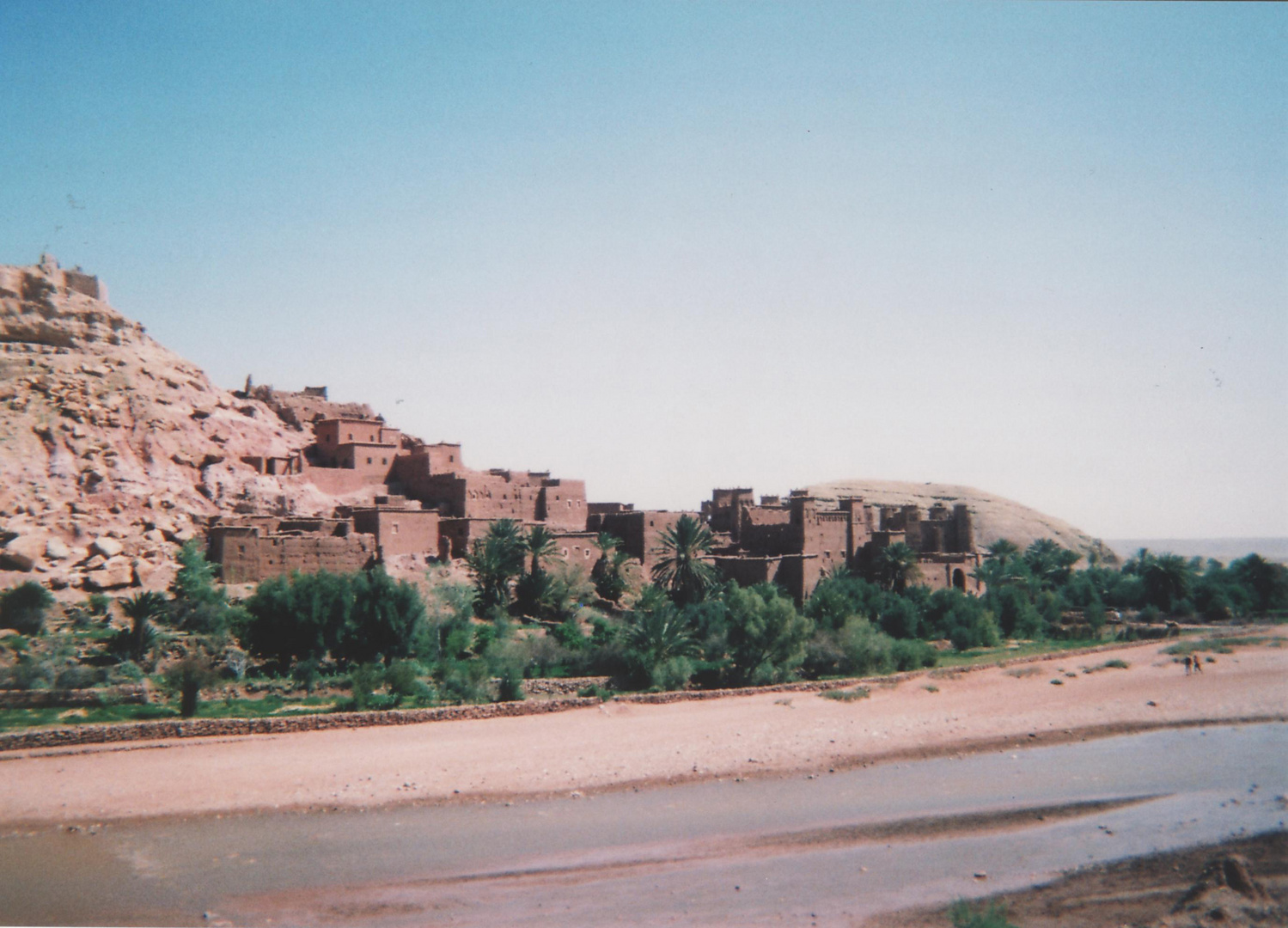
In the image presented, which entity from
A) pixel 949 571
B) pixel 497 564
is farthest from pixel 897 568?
pixel 497 564

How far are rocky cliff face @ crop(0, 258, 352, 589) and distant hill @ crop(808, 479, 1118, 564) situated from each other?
6371 centimetres

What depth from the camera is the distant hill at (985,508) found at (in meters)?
88.9

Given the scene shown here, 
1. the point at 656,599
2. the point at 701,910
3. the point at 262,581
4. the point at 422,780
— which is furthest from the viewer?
the point at 656,599

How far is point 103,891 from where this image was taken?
41.6 feet

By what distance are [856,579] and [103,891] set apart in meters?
29.5

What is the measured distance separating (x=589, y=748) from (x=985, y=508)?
85274mm

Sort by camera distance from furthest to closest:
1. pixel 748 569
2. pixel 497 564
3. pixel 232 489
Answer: pixel 748 569, pixel 232 489, pixel 497 564

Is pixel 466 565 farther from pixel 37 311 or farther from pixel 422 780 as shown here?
pixel 37 311

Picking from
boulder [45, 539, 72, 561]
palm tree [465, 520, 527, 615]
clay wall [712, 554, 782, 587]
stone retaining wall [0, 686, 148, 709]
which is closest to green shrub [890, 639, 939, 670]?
clay wall [712, 554, 782, 587]

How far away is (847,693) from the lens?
25719mm

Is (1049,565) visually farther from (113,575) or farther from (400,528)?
(113,575)

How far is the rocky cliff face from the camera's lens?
27.6 m

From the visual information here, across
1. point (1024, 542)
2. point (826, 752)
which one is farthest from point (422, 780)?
point (1024, 542)

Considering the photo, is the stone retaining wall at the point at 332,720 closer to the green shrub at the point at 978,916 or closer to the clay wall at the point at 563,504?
the clay wall at the point at 563,504
